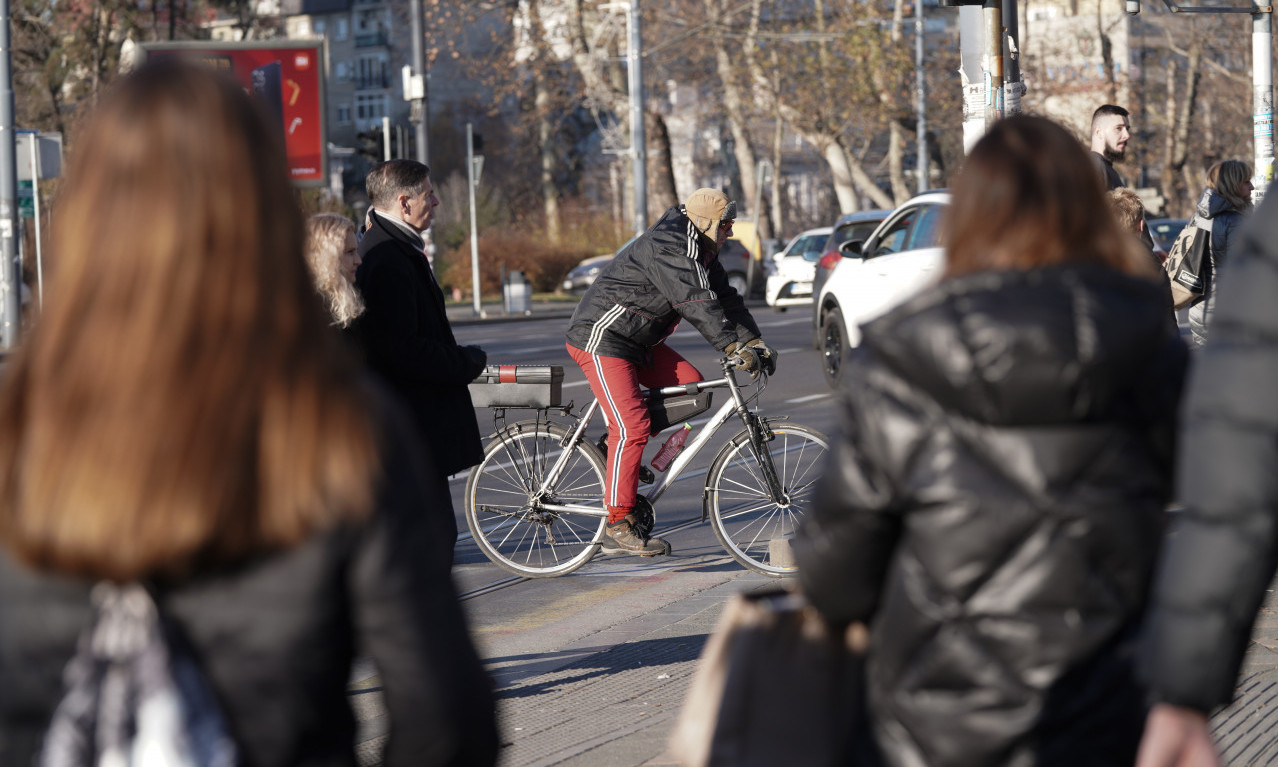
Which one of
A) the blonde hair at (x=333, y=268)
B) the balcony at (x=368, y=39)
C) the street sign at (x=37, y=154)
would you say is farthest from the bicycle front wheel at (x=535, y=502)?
the balcony at (x=368, y=39)

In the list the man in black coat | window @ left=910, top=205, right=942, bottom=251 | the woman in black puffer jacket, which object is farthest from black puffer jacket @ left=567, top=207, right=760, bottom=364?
window @ left=910, top=205, right=942, bottom=251

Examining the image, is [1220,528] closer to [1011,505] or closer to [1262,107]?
[1011,505]

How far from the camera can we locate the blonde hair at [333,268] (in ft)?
15.7

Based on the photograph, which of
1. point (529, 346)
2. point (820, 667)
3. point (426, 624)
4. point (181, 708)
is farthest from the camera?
point (529, 346)

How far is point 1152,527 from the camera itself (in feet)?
7.29

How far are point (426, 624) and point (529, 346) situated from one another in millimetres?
20100

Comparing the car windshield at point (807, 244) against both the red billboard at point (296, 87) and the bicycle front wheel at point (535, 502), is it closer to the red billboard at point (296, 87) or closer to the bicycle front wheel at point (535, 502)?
the red billboard at point (296, 87)

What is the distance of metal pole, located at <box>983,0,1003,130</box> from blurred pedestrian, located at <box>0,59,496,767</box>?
21.4ft

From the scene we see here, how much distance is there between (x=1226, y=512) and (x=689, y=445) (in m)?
5.13

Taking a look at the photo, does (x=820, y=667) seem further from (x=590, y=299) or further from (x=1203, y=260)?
(x=1203, y=260)

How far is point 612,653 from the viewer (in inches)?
226

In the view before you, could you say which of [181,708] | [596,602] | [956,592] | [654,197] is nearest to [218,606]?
[181,708]

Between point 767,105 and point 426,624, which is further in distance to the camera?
point 767,105

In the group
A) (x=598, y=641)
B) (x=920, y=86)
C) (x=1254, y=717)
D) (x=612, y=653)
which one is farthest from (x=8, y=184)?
(x=920, y=86)
